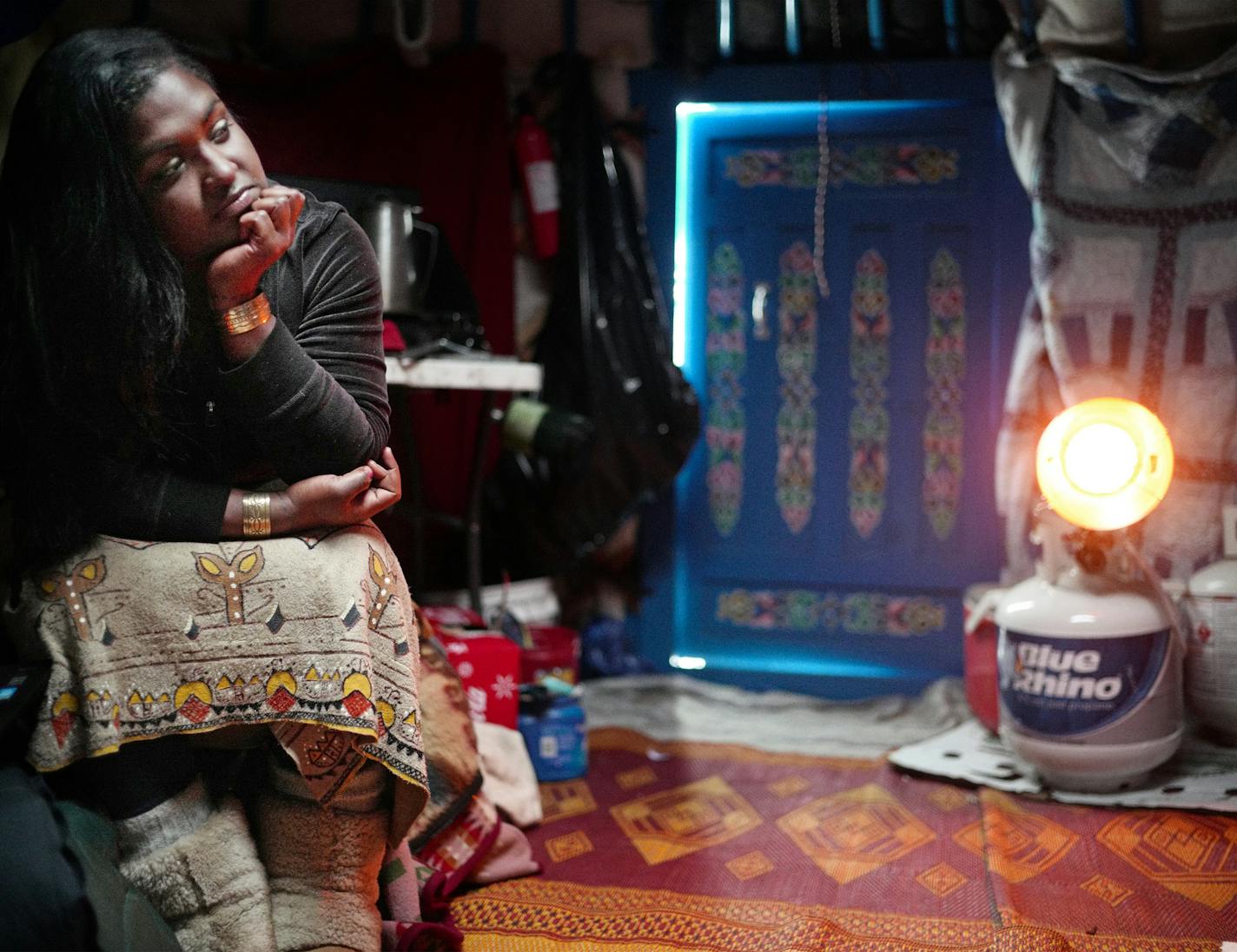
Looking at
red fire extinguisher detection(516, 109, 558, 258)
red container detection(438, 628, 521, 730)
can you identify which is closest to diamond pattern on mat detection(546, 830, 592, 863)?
red container detection(438, 628, 521, 730)

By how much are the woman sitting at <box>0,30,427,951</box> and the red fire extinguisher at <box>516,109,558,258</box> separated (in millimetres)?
1732

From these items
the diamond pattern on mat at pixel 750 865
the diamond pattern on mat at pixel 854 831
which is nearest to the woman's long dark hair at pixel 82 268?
the diamond pattern on mat at pixel 750 865

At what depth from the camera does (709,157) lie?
296 centimetres

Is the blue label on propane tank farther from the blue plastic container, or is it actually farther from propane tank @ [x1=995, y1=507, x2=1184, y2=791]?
the blue plastic container

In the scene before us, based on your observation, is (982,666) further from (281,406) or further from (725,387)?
(281,406)

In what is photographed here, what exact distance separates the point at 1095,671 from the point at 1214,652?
11.3 inches

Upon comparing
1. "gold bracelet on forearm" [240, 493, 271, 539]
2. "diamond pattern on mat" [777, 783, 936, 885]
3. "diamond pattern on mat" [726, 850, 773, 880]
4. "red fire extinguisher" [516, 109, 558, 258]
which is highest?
"red fire extinguisher" [516, 109, 558, 258]

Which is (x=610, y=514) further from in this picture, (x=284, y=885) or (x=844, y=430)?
(x=284, y=885)

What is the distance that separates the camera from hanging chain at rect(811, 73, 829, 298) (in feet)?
9.36

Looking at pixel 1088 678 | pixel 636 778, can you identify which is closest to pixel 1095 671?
pixel 1088 678

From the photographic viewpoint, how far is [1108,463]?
6.54 feet

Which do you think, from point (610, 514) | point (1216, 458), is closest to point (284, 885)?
point (610, 514)

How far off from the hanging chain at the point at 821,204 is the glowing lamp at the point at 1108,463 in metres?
1.01

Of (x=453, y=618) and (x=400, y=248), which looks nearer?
(x=400, y=248)
